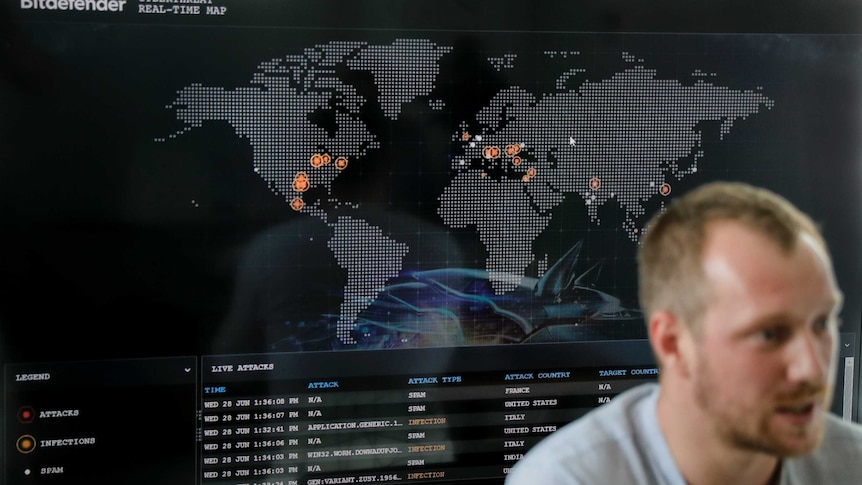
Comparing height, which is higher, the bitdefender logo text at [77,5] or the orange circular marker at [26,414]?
the bitdefender logo text at [77,5]

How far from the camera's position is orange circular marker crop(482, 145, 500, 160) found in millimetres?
2324

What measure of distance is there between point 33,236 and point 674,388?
1385 millimetres

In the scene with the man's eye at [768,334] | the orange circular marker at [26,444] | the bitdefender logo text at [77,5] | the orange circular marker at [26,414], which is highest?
the bitdefender logo text at [77,5]

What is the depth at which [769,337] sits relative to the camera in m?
1.41

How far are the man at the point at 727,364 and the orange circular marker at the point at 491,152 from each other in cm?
80

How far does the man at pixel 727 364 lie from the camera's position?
1.41 meters

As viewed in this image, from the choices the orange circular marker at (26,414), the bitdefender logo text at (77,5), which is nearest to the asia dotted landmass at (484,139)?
the bitdefender logo text at (77,5)

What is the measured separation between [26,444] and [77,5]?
96 centimetres

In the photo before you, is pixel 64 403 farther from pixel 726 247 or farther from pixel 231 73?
pixel 726 247

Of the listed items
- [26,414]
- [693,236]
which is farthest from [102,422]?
[693,236]

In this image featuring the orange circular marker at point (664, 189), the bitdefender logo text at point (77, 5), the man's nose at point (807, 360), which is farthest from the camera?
the orange circular marker at point (664, 189)

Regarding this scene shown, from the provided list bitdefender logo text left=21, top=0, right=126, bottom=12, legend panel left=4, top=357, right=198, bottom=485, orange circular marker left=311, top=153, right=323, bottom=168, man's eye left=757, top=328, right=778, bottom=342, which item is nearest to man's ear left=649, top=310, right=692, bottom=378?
man's eye left=757, top=328, right=778, bottom=342

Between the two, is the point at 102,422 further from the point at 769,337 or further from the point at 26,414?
the point at 769,337

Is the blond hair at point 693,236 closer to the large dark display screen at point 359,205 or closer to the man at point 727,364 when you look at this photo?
the man at point 727,364
